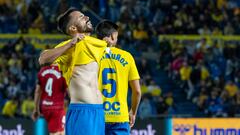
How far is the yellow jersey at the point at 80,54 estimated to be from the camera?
663 centimetres

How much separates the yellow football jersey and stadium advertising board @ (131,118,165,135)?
618 centimetres

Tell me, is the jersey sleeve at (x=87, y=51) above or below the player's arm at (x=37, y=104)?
above

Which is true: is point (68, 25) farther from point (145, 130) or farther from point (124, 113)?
point (145, 130)

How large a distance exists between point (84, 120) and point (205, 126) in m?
8.14

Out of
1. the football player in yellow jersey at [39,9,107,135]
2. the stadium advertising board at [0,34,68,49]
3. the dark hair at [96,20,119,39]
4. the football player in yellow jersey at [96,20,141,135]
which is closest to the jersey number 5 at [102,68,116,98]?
the football player in yellow jersey at [96,20,141,135]

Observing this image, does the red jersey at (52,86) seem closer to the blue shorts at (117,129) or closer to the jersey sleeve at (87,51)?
the blue shorts at (117,129)

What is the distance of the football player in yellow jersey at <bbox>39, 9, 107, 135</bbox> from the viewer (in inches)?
262

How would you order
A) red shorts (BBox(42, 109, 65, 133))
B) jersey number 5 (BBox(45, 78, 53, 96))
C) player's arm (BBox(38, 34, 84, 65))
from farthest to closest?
red shorts (BBox(42, 109, 65, 133)) → jersey number 5 (BBox(45, 78, 53, 96)) → player's arm (BBox(38, 34, 84, 65))

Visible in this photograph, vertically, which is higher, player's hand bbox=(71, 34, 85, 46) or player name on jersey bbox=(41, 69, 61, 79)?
player's hand bbox=(71, 34, 85, 46)

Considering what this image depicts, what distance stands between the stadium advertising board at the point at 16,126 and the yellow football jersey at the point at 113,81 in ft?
20.9

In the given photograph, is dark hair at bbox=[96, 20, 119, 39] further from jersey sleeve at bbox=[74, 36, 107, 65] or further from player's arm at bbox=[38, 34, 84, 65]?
player's arm at bbox=[38, 34, 84, 65]

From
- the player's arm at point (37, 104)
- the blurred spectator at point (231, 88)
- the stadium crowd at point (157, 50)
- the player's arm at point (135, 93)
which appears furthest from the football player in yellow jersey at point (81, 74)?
the blurred spectator at point (231, 88)

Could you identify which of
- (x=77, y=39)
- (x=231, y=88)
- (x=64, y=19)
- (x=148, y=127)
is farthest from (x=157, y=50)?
(x=77, y=39)

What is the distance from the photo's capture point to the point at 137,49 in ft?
75.1
